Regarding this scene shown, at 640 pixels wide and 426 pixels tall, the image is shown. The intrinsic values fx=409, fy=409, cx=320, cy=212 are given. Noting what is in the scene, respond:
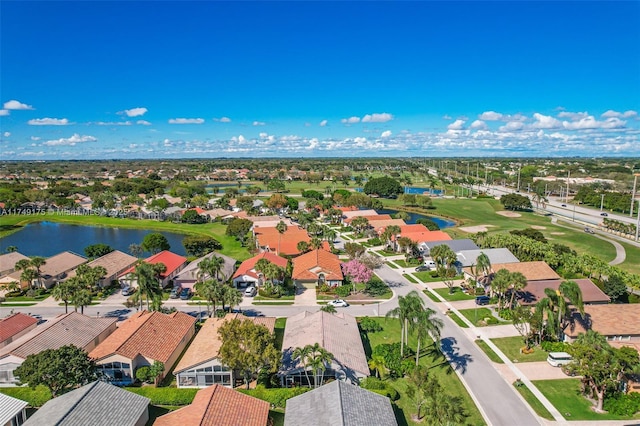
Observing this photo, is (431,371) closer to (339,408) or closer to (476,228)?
(339,408)

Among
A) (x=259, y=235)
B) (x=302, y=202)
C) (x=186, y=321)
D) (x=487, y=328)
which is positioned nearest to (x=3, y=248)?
(x=259, y=235)

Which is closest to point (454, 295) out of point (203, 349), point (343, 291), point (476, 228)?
point (343, 291)

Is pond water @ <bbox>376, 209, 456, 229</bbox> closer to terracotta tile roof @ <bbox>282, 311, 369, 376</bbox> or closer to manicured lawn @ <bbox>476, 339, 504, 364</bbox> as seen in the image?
manicured lawn @ <bbox>476, 339, 504, 364</bbox>

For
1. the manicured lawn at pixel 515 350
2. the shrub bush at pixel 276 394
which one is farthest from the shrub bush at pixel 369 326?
the shrub bush at pixel 276 394

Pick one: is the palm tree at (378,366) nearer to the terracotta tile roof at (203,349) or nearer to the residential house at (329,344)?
the residential house at (329,344)

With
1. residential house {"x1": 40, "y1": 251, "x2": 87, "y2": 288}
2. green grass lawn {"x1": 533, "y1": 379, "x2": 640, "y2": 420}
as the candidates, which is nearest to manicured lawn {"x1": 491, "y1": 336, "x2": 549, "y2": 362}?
green grass lawn {"x1": 533, "y1": 379, "x2": 640, "y2": 420}

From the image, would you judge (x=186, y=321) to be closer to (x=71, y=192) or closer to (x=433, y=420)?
(x=433, y=420)

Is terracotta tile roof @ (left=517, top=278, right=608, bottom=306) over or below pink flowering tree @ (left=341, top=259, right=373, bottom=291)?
below
